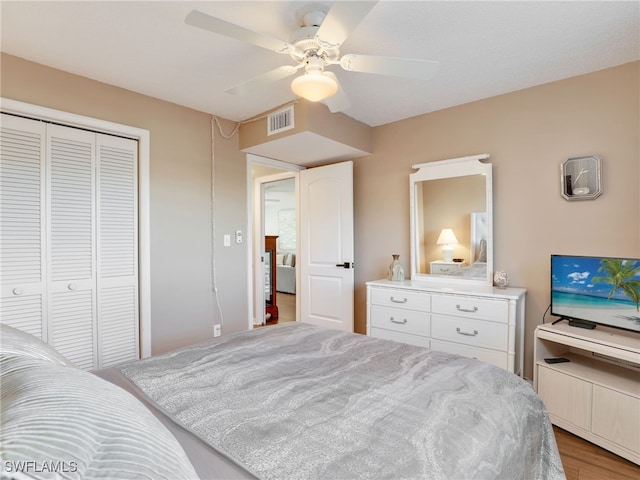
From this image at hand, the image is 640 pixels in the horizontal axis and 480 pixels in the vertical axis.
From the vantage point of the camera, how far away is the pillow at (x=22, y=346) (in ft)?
2.66

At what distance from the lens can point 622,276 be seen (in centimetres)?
202

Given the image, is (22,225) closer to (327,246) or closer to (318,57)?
(318,57)

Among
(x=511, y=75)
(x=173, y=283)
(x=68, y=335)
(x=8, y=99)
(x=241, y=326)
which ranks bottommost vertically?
(x=241, y=326)

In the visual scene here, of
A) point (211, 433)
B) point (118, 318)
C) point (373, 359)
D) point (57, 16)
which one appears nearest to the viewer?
point (211, 433)

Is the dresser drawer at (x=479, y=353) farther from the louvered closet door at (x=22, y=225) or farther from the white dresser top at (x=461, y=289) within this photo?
the louvered closet door at (x=22, y=225)

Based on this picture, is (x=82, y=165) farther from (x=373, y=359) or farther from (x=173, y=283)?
(x=373, y=359)

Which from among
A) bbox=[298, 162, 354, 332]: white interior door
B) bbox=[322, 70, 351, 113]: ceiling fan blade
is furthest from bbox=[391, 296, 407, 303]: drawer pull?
bbox=[322, 70, 351, 113]: ceiling fan blade

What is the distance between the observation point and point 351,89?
270 cm

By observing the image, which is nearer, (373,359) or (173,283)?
(373,359)

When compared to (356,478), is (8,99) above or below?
above

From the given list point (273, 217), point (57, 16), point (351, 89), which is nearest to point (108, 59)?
point (57, 16)

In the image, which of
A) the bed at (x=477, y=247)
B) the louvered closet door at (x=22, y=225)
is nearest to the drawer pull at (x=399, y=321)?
the bed at (x=477, y=247)

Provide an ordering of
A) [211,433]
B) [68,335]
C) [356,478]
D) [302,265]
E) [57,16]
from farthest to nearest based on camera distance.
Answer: [302,265], [68,335], [57,16], [211,433], [356,478]

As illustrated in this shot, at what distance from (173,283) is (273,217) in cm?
658
